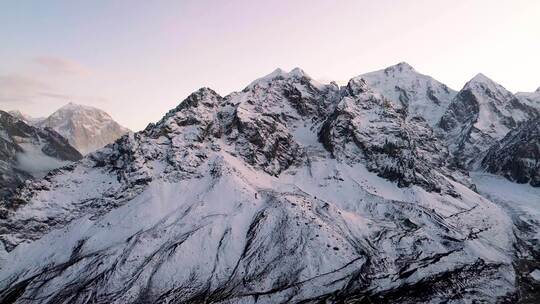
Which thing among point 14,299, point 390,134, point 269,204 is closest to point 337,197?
point 269,204

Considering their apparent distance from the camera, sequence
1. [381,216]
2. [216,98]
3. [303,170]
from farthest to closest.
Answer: [216,98] < [303,170] < [381,216]

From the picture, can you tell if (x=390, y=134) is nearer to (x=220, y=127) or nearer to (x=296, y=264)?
(x=220, y=127)

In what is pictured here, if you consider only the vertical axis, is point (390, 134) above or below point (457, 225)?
above

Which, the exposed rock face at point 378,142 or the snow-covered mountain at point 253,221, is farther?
the exposed rock face at point 378,142

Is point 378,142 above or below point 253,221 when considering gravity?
above

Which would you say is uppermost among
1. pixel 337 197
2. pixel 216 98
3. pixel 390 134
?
pixel 216 98

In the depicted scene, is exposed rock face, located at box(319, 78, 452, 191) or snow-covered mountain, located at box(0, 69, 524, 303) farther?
exposed rock face, located at box(319, 78, 452, 191)

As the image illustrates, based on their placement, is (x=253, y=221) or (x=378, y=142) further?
Answer: (x=378, y=142)

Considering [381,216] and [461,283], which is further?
[381,216]
